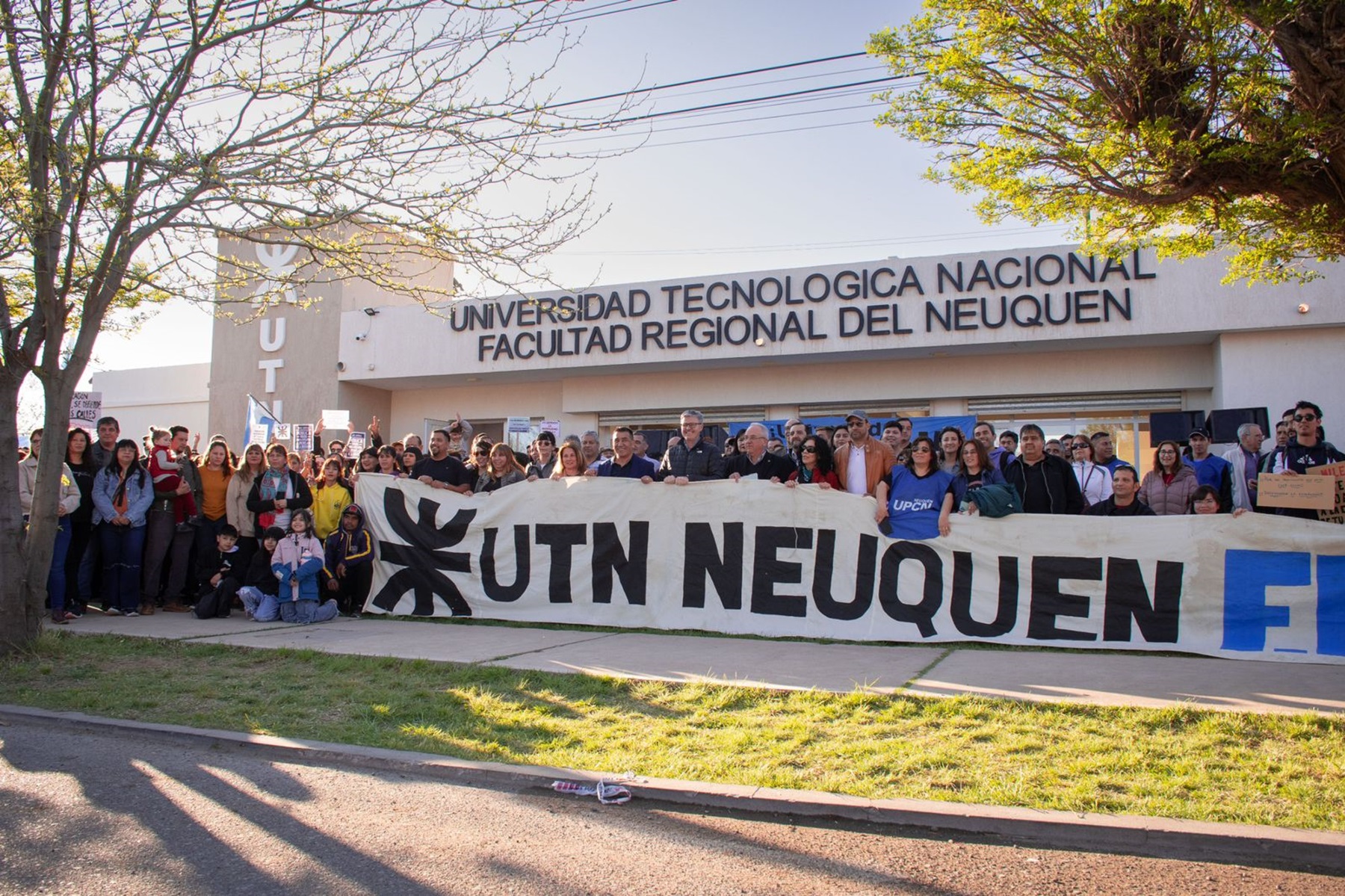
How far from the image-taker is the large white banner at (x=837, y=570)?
25.0ft

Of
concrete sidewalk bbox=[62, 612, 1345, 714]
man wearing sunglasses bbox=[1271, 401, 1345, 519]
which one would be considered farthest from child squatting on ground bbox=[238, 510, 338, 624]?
man wearing sunglasses bbox=[1271, 401, 1345, 519]

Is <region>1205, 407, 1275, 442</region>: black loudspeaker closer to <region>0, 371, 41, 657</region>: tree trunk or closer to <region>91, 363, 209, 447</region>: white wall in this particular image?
<region>0, 371, 41, 657</region>: tree trunk

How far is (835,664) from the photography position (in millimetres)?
7215

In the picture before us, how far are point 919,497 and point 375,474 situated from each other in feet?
20.1

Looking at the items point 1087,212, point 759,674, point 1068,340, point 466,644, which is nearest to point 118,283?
point 466,644

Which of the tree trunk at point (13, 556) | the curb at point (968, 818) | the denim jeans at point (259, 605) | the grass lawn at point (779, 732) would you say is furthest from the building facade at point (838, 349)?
the curb at point (968, 818)

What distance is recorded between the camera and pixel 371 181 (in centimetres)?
805

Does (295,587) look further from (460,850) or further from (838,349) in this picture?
(838,349)

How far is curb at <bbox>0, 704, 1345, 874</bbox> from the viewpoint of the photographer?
12.4ft

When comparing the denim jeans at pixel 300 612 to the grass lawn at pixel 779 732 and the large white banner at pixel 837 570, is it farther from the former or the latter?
the grass lawn at pixel 779 732

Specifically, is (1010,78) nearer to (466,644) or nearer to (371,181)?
(371,181)

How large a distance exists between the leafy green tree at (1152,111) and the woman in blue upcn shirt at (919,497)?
7.01 ft

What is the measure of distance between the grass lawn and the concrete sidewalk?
371mm

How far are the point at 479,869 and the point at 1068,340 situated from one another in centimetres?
1608
